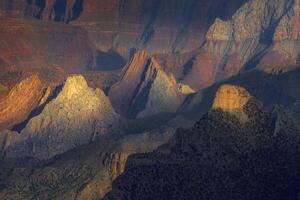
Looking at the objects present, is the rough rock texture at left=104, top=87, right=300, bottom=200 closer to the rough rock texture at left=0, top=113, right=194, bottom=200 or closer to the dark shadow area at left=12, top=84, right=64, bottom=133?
the rough rock texture at left=0, top=113, right=194, bottom=200

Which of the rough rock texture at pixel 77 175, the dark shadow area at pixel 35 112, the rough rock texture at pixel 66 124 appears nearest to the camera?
the rough rock texture at pixel 77 175

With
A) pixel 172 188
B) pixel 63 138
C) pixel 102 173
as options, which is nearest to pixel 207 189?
pixel 172 188

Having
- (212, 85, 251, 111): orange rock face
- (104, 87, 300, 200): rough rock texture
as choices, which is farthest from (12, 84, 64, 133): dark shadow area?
(104, 87, 300, 200): rough rock texture

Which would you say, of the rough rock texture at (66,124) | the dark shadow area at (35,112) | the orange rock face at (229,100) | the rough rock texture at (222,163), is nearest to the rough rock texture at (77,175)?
the rough rock texture at (222,163)

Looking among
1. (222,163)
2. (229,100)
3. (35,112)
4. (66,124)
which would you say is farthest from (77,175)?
(35,112)

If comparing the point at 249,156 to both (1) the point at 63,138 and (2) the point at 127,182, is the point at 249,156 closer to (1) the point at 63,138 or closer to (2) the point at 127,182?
(2) the point at 127,182

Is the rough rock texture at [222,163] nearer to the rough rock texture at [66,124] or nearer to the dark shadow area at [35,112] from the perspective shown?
the rough rock texture at [66,124]
